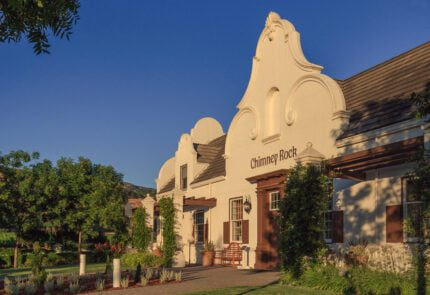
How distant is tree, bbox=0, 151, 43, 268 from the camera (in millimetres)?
30281

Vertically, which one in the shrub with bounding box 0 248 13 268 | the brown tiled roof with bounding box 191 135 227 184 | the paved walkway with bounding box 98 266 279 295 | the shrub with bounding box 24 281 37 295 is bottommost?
the shrub with bounding box 0 248 13 268

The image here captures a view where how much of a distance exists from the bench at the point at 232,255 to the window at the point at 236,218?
1.41 feet

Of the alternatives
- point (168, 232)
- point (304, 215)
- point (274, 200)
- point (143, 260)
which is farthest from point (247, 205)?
point (304, 215)

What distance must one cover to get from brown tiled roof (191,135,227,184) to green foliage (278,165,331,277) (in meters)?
10.3

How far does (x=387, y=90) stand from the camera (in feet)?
50.3

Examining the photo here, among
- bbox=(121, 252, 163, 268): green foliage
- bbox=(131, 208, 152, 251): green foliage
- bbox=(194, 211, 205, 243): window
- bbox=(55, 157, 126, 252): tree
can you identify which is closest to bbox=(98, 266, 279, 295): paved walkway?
bbox=(121, 252, 163, 268): green foliage

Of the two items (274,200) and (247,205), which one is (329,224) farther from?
(247,205)

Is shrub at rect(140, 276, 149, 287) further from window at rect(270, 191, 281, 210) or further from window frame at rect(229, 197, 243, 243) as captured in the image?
window frame at rect(229, 197, 243, 243)

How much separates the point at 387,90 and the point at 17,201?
77.6 ft

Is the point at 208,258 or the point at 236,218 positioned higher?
the point at 236,218

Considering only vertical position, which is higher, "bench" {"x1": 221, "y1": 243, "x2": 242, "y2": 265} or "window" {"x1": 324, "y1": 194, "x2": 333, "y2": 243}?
"window" {"x1": 324, "y1": 194, "x2": 333, "y2": 243}

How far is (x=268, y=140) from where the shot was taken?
1925cm

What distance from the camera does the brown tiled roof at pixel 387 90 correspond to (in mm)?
13945

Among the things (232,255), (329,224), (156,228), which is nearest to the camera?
(329,224)
